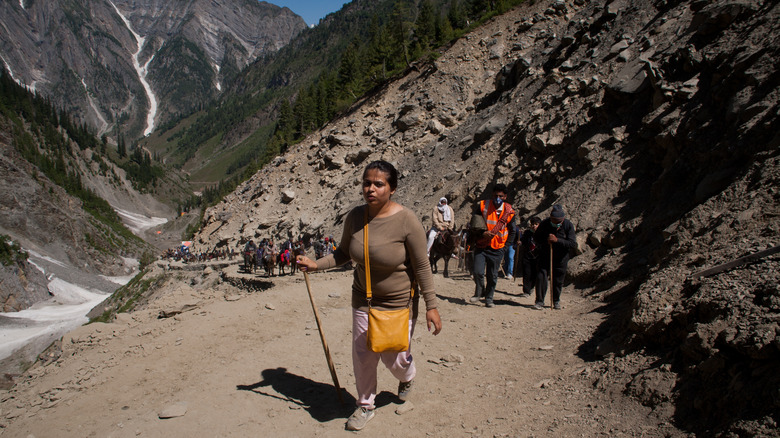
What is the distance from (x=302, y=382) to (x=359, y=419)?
1.41m

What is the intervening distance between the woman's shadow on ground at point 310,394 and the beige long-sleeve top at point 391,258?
122cm

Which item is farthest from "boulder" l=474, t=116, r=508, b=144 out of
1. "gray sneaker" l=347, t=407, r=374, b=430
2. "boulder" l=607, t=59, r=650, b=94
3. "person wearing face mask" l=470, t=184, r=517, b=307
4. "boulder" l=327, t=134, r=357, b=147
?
"gray sneaker" l=347, t=407, r=374, b=430

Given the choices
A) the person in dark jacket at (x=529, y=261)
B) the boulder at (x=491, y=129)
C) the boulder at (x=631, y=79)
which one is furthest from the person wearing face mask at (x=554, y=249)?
the boulder at (x=491, y=129)

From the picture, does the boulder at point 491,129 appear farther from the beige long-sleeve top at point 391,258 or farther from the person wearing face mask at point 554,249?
the beige long-sleeve top at point 391,258

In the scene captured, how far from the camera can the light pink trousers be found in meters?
3.36

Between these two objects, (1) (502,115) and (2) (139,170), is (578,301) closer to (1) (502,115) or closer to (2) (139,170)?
(1) (502,115)

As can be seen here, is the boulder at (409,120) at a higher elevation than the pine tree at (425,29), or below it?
below

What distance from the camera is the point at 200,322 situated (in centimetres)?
705

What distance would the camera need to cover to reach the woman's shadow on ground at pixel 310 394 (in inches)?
153

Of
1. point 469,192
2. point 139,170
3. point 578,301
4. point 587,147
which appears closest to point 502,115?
point 469,192

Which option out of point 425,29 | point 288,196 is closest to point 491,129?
point 288,196

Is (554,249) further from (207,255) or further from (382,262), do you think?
(207,255)

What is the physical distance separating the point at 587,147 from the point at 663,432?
956cm

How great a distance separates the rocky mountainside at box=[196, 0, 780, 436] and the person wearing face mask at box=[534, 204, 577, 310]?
76 cm
